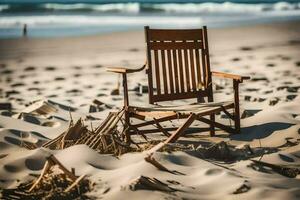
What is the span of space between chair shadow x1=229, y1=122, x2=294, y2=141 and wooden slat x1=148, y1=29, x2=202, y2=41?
1305 mm

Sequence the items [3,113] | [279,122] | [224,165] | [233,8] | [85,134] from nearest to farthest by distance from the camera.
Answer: [224,165], [85,134], [279,122], [3,113], [233,8]

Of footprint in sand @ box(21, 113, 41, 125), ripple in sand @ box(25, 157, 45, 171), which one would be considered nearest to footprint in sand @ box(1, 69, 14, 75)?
footprint in sand @ box(21, 113, 41, 125)

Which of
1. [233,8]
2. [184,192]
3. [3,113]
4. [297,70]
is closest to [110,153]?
[184,192]

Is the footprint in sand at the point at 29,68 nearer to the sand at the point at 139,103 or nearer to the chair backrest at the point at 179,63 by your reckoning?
the sand at the point at 139,103

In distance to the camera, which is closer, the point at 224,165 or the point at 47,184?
the point at 47,184

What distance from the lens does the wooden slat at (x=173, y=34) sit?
580cm

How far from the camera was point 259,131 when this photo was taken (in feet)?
18.3

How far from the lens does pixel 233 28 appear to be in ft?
68.5

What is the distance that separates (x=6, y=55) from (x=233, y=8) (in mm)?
25993

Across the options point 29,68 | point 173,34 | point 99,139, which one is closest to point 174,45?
point 173,34

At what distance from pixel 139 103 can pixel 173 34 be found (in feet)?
5.68

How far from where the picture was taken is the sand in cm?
371

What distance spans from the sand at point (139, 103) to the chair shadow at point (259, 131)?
1 cm

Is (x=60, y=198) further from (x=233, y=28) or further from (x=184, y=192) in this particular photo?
(x=233, y=28)
